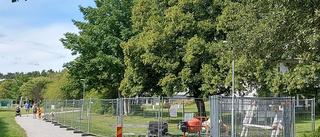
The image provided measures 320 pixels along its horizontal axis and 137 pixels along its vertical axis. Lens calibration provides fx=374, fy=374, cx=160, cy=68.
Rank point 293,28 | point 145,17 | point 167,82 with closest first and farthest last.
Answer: point 293,28, point 167,82, point 145,17

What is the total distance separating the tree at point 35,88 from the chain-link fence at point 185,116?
88520 mm

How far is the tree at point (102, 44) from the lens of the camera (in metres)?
42.6

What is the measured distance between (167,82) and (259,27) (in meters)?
15.5

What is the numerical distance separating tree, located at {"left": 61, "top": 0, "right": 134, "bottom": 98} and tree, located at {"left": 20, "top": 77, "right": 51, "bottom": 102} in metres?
69.3

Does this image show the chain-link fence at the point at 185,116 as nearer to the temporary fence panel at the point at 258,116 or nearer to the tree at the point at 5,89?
the temporary fence panel at the point at 258,116

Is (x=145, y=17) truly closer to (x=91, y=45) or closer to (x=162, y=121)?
(x=91, y=45)

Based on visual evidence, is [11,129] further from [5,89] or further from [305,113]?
[5,89]

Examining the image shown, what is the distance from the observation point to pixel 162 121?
54.6 ft

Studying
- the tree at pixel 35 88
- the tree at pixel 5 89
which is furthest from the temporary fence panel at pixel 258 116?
the tree at pixel 5 89

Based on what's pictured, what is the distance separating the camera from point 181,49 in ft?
95.4

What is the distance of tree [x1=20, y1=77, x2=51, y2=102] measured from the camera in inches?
4377

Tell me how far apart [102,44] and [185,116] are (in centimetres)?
2868

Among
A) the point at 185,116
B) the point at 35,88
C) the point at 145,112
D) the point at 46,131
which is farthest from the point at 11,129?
the point at 35,88

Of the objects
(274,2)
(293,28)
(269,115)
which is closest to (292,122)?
(269,115)
